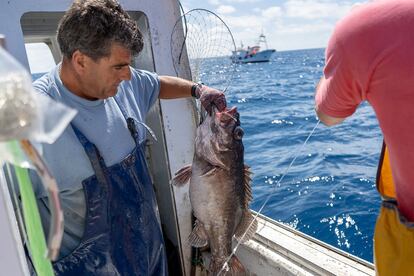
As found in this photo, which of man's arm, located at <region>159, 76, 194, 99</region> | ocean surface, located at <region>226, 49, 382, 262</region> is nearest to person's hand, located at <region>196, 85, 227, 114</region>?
man's arm, located at <region>159, 76, 194, 99</region>

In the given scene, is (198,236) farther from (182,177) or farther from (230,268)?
(182,177)

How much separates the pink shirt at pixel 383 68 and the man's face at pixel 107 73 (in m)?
1.10

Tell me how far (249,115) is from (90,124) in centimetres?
1285

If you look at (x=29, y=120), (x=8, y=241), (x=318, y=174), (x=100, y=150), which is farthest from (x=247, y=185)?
(x=318, y=174)

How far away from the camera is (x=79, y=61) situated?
208 centimetres

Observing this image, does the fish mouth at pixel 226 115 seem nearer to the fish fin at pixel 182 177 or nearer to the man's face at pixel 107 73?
the fish fin at pixel 182 177

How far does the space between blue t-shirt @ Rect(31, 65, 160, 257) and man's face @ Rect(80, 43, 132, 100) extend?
10 cm

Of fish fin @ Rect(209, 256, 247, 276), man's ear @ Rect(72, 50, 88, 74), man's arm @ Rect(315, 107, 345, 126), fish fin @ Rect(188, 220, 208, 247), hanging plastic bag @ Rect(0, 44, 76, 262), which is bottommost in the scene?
fish fin @ Rect(209, 256, 247, 276)

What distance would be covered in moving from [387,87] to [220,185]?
4.98 ft

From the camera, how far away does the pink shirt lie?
1.28 m

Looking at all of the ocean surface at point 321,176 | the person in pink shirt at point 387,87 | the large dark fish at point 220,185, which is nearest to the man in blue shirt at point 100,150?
the large dark fish at point 220,185

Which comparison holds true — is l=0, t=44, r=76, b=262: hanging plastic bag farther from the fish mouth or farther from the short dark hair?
the fish mouth

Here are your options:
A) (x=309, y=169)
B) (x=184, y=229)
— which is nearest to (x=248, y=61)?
(x=309, y=169)

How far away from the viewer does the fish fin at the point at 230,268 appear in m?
2.84
